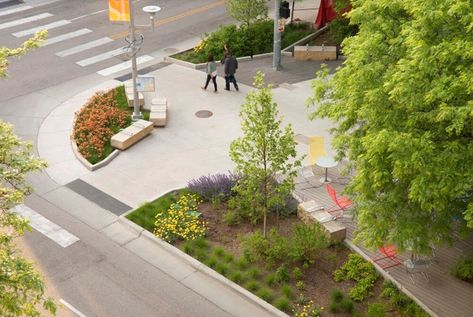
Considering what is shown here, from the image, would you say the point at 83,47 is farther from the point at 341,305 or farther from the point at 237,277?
the point at 341,305

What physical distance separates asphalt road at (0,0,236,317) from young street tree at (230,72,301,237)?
299cm

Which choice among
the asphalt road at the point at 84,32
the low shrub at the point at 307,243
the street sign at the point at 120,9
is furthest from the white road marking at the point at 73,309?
the asphalt road at the point at 84,32

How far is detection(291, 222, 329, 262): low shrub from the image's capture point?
15883 mm

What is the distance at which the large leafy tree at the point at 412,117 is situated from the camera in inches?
439

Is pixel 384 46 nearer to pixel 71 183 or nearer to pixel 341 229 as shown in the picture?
pixel 341 229

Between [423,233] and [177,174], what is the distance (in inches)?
363

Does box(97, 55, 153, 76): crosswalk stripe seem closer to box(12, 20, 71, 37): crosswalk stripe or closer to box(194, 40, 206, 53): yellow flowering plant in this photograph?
box(194, 40, 206, 53): yellow flowering plant

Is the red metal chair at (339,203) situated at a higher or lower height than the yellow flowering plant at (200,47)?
lower

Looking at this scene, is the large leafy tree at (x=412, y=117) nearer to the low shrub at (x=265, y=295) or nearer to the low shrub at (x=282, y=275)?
the low shrub at (x=282, y=275)

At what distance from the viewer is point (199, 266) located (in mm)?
16156

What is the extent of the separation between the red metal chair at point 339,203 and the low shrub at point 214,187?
279 centimetres

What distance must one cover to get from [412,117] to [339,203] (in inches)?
249

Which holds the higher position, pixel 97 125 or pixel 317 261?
pixel 97 125

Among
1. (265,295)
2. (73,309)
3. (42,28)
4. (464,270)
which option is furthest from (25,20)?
(464,270)
